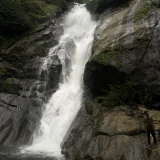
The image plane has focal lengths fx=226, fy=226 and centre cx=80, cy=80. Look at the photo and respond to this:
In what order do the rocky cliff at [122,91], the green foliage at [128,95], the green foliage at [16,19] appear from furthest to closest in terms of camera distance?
the green foliage at [16,19]
the green foliage at [128,95]
the rocky cliff at [122,91]

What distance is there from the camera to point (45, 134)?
1894 cm

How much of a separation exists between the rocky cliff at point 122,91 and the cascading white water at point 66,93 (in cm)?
162

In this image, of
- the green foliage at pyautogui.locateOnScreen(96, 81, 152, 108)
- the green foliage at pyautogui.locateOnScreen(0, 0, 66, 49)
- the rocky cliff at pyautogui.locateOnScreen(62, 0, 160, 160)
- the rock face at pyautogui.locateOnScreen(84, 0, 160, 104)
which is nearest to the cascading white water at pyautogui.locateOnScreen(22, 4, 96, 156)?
the rocky cliff at pyautogui.locateOnScreen(62, 0, 160, 160)

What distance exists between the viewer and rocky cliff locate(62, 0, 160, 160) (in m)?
12.8

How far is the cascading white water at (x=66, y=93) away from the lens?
1834cm

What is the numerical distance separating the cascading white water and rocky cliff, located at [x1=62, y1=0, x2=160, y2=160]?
5.31 ft

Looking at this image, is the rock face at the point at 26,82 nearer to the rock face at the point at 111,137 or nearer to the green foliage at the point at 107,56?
the rock face at the point at 111,137

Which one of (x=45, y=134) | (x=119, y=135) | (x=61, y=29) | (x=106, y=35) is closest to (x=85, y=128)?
(x=119, y=135)

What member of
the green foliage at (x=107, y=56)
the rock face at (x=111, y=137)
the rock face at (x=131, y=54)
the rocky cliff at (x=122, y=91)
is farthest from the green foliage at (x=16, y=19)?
the rock face at (x=111, y=137)

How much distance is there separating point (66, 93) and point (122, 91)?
733 centimetres

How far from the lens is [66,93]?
882 inches

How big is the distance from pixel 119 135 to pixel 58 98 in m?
10.1

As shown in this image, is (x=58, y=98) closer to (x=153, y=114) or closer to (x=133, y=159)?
(x=153, y=114)

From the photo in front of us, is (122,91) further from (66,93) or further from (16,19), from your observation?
(16,19)
